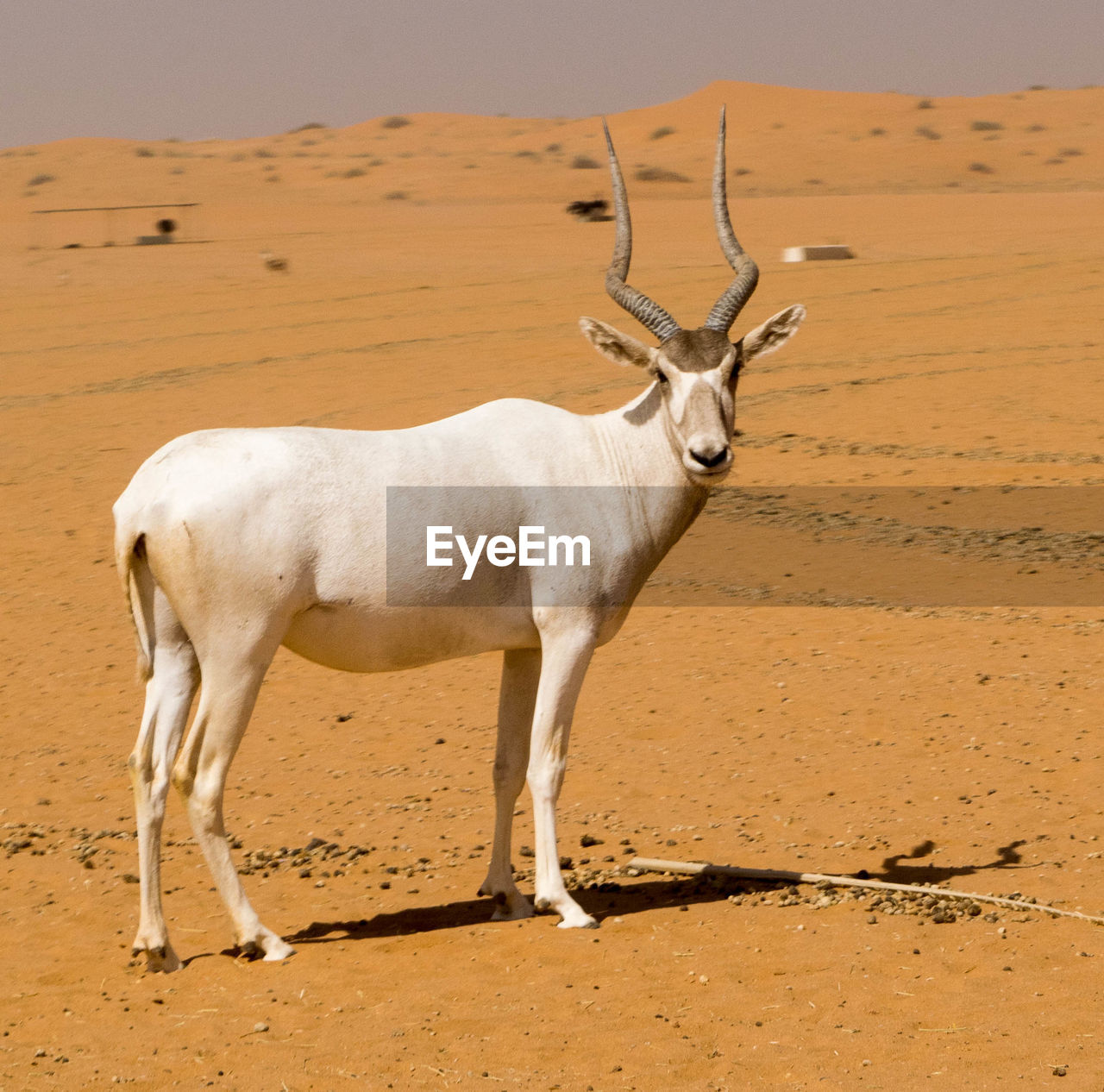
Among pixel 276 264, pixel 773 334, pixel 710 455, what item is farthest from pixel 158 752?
pixel 276 264

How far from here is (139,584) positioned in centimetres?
697

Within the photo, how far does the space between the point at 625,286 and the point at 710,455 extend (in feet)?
3.99

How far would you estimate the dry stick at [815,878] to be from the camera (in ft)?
23.0

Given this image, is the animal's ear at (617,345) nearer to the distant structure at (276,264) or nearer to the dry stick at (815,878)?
the dry stick at (815,878)

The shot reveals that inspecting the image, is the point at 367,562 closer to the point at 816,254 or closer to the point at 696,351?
the point at 696,351

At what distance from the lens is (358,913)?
25.4 feet

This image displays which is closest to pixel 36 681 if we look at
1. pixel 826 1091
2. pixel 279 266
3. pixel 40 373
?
pixel 826 1091

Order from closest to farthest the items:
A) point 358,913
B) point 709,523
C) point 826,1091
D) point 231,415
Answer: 1. point 826,1091
2. point 358,913
3. point 709,523
4. point 231,415

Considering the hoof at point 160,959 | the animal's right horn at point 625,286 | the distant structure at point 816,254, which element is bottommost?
the hoof at point 160,959

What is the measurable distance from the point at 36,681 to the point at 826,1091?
861 cm

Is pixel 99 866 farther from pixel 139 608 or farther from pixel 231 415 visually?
pixel 231 415

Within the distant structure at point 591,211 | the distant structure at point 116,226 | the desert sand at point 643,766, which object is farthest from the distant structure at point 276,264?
the distant structure at point 591,211

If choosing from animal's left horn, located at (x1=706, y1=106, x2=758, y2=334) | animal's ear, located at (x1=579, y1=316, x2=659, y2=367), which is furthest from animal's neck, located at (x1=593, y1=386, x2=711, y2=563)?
animal's left horn, located at (x1=706, y1=106, x2=758, y2=334)

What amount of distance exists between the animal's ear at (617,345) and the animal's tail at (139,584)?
2.24 metres
